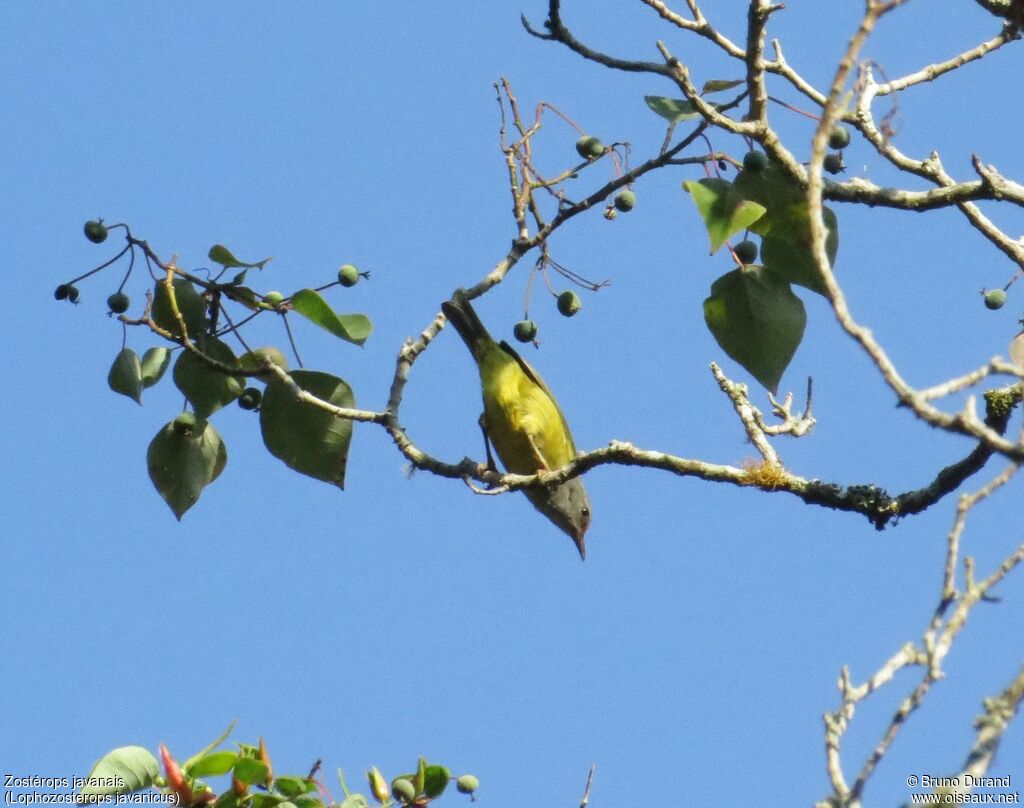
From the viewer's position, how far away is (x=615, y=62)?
4.61 meters

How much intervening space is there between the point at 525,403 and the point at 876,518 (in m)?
2.74

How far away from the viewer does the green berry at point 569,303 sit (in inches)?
217

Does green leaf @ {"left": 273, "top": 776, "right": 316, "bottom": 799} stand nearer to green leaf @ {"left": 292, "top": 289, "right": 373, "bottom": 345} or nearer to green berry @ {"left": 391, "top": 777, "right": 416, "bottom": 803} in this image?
green berry @ {"left": 391, "top": 777, "right": 416, "bottom": 803}

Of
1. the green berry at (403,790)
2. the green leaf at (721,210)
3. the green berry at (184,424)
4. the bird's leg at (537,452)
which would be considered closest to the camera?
the green leaf at (721,210)

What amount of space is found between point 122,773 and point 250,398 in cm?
154

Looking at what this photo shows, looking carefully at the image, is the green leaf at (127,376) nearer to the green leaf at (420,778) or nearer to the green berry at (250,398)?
the green berry at (250,398)

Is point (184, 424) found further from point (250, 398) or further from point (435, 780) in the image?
point (435, 780)

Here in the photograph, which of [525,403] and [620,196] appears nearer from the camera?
[620,196]

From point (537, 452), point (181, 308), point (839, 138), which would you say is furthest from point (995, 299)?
point (181, 308)

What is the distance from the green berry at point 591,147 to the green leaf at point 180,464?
1.81 m

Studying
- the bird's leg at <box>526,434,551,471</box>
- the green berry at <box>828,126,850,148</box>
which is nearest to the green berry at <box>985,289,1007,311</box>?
the green berry at <box>828,126,850,148</box>

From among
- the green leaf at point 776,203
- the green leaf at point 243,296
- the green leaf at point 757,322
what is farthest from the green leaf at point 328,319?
the green leaf at point 776,203

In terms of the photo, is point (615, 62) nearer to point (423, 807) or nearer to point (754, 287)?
point (754, 287)

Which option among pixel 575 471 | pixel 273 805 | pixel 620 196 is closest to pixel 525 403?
pixel 620 196
